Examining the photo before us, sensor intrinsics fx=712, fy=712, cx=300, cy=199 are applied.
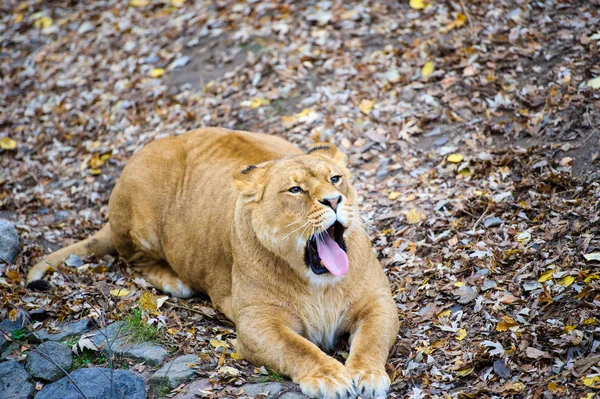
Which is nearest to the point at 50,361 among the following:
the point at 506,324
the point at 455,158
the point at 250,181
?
the point at 250,181

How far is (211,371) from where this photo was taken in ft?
18.0

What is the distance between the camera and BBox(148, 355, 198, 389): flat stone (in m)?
5.37


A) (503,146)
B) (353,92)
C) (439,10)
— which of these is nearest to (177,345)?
(503,146)

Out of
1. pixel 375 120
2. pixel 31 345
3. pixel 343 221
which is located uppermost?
pixel 343 221

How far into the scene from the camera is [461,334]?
5516 millimetres

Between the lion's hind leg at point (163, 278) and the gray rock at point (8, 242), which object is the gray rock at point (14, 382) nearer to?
the lion's hind leg at point (163, 278)

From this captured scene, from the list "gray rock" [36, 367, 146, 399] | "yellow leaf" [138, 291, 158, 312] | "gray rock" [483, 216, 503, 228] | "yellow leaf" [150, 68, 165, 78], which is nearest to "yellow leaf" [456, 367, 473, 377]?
"gray rock" [483, 216, 503, 228]

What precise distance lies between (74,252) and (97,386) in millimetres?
2827

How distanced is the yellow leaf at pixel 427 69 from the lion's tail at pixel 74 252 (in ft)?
14.3

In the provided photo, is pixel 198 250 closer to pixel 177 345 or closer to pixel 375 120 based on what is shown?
pixel 177 345

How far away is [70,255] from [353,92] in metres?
4.18

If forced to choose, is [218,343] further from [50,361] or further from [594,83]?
[594,83]

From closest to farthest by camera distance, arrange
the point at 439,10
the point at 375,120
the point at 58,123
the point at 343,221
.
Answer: the point at 343,221
the point at 375,120
the point at 439,10
the point at 58,123

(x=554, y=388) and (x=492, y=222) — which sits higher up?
(x=554, y=388)
